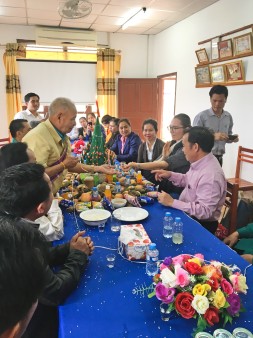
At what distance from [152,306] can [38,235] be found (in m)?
0.68

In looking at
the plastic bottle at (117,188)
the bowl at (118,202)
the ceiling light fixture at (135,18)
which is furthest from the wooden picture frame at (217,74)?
the bowl at (118,202)

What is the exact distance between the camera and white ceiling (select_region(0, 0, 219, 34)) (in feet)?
14.2

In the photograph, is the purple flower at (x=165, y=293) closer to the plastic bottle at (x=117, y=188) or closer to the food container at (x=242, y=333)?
the food container at (x=242, y=333)

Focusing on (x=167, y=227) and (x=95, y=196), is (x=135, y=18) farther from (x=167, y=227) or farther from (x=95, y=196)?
(x=167, y=227)

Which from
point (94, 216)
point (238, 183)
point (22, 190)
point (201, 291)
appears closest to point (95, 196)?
point (94, 216)

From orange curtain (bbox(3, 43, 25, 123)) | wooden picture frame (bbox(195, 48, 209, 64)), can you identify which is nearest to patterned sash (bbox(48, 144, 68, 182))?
wooden picture frame (bbox(195, 48, 209, 64))

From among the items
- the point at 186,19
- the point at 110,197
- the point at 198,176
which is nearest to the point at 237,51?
the point at 186,19

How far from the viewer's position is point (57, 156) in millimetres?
2020

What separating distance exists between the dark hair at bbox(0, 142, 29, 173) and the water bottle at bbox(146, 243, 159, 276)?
2.67 ft

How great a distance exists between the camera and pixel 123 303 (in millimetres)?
1015

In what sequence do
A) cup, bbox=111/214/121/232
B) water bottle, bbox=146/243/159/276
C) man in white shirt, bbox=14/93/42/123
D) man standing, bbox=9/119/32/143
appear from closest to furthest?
water bottle, bbox=146/243/159/276 < cup, bbox=111/214/121/232 < man standing, bbox=9/119/32/143 < man in white shirt, bbox=14/93/42/123

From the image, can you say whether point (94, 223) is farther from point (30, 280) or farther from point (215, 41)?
point (215, 41)

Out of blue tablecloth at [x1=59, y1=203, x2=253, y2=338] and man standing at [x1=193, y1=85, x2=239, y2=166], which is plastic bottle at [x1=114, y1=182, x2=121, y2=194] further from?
man standing at [x1=193, y1=85, x2=239, y2=166]

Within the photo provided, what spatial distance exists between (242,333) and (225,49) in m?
4.09
